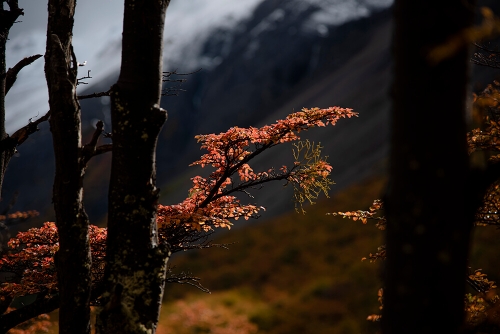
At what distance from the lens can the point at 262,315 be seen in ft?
49.3

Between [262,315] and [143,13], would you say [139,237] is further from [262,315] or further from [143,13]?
[262,315]

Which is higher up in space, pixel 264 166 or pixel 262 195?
pixel 264 166

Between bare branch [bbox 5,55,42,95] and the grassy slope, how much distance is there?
11.7 metres

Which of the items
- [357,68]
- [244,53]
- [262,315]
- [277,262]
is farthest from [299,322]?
[244,53]

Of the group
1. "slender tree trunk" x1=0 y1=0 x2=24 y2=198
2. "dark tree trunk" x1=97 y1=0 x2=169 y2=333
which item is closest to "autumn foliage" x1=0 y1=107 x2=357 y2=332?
"slender tree trunk" x1=0 y1=0 x2=24 y2=198

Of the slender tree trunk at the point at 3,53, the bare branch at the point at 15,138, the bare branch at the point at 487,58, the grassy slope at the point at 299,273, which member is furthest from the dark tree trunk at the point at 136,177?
the grassy slope at the point at 299,273

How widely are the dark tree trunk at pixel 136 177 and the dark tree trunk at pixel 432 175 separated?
167 cm

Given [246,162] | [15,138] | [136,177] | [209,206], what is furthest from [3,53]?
[246,162]

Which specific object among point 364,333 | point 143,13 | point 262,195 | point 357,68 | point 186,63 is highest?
point 186,63

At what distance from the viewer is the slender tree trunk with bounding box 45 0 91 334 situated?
274 centimetres

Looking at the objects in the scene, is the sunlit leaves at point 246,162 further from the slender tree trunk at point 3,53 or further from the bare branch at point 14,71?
the bare branch at point 14,71

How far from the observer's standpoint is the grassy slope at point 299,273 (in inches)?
561

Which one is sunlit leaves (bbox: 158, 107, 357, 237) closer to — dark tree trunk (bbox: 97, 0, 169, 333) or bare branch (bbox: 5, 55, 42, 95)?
dark tree trunk (bbox: 97, 0, 169, 333)

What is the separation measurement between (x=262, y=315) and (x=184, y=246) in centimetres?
1180
